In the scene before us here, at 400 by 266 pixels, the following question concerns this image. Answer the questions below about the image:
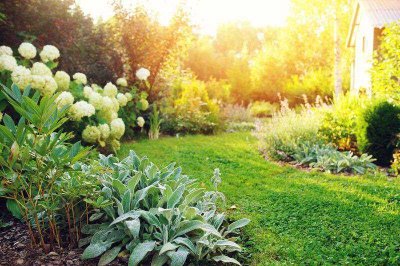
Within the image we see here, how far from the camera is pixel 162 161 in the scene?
21.4 feet

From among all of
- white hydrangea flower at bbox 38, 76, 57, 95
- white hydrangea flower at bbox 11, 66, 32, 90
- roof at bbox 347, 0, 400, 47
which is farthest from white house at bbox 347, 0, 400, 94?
white hydrangea flower at bbox 11, 66, 32, 90

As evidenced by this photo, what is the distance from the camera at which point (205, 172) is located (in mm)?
5984

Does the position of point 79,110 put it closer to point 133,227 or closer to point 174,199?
point 174,199

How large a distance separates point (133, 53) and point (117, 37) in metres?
0.57

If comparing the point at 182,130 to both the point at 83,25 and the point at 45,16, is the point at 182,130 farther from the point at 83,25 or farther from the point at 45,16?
the point at 45,16

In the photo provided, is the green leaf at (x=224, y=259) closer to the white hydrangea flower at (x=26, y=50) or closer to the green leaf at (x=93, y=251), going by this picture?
the green leaf at (x=93, y=251)

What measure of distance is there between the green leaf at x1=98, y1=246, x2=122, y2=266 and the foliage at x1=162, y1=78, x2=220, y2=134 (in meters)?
7.20

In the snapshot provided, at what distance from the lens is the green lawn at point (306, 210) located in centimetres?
341

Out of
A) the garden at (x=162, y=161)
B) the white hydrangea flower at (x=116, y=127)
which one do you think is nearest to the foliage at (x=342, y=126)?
the garden at (x=162, y=161)

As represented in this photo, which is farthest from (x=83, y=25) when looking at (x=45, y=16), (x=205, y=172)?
(x=205, y=172)

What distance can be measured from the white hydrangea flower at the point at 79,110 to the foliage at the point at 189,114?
178 inches

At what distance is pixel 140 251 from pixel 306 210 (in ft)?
7.13

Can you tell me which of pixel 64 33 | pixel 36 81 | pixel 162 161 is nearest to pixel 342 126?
pixel 162 161

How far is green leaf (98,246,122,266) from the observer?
294 cm
